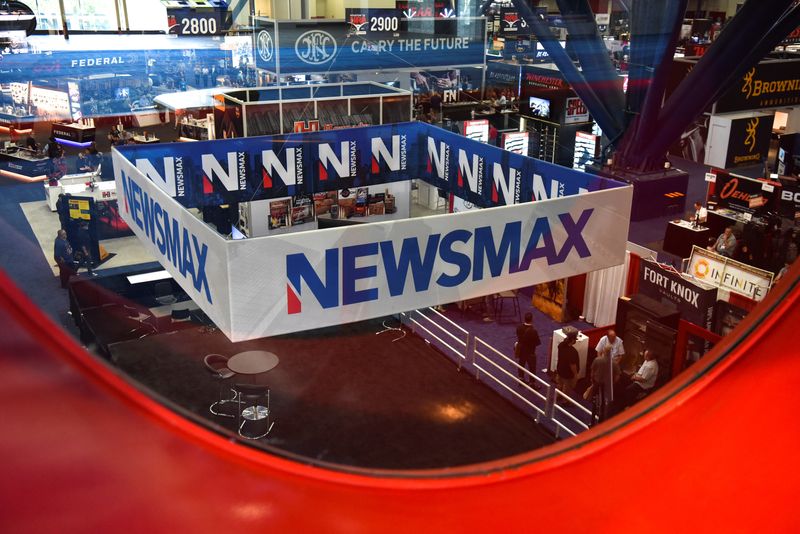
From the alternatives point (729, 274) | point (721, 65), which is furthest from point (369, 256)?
point (721, 65)

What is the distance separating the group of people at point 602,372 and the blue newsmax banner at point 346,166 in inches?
43.2

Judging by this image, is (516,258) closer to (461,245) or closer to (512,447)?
(461,245)

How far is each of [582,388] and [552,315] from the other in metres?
1.59

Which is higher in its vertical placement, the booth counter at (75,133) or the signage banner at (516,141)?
the booth counter at (75,133)

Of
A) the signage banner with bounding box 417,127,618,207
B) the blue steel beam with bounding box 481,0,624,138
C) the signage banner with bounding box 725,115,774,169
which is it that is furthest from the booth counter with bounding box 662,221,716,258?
the signage banner with bounding box 725,115,774,169

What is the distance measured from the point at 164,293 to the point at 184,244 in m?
3.54

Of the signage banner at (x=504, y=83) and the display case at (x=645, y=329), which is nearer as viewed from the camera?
the display case at (x=645, y=329)

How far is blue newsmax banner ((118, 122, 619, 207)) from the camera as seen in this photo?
5406 mm

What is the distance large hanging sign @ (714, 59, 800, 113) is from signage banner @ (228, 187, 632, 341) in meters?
9.78

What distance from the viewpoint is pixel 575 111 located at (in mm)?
12086

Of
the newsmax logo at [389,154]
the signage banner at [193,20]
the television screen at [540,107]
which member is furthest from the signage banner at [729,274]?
the signage banner at [193,20]

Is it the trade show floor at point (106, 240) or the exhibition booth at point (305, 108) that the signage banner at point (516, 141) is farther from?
the trade show floor at point (106, 240)

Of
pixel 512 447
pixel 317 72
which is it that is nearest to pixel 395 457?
pixel 512 447

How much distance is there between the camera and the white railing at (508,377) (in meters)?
4.76
